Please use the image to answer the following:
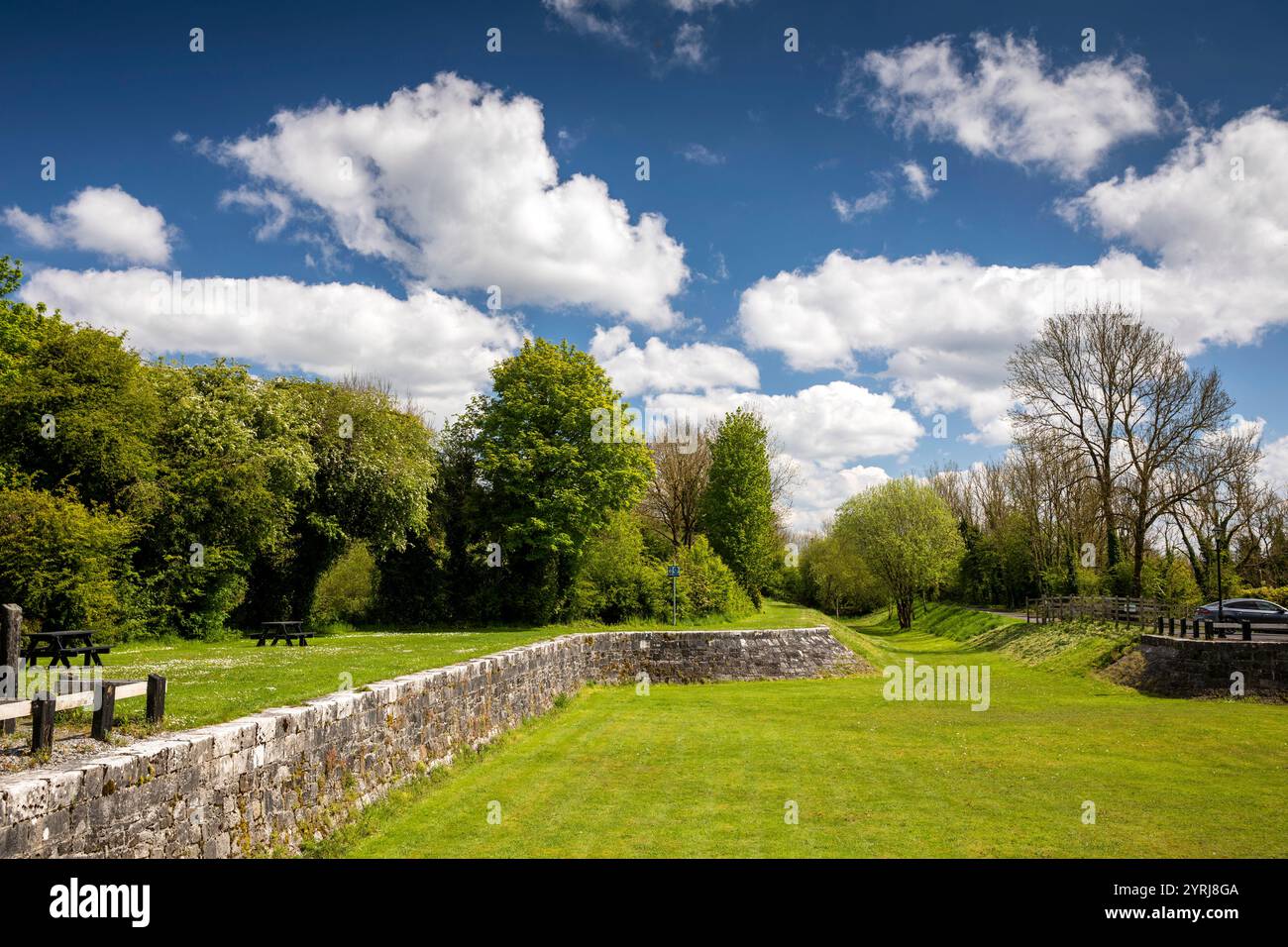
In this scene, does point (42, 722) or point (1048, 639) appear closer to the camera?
point (42, 722)

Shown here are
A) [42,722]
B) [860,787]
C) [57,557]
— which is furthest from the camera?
[57,557]

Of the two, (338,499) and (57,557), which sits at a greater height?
(338,499)

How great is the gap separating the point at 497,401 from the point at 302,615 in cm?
1092

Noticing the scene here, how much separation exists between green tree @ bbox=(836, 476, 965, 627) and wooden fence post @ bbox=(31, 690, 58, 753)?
5020 centimetres

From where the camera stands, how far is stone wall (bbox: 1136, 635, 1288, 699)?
2070cm

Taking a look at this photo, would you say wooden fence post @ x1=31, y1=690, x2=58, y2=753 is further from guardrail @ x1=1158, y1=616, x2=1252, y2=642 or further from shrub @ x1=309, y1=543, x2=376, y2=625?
guardrail @ x1=1158, y1=616, x2=1252, y2=642

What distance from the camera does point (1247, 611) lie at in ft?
95.0

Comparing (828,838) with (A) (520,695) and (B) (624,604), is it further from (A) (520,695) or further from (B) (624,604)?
(B) (624,604)

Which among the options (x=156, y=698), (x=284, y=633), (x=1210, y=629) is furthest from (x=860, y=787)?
(x=1210, y=629)

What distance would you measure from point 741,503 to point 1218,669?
1019 inches

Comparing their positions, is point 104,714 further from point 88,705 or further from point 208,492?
point 208,492

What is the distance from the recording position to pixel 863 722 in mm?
17344

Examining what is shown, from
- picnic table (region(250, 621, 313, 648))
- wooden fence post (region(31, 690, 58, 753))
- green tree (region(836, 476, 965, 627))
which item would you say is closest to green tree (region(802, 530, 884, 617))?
green tree (region(836, 476, 965, 627))

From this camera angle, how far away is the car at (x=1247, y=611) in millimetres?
27230
